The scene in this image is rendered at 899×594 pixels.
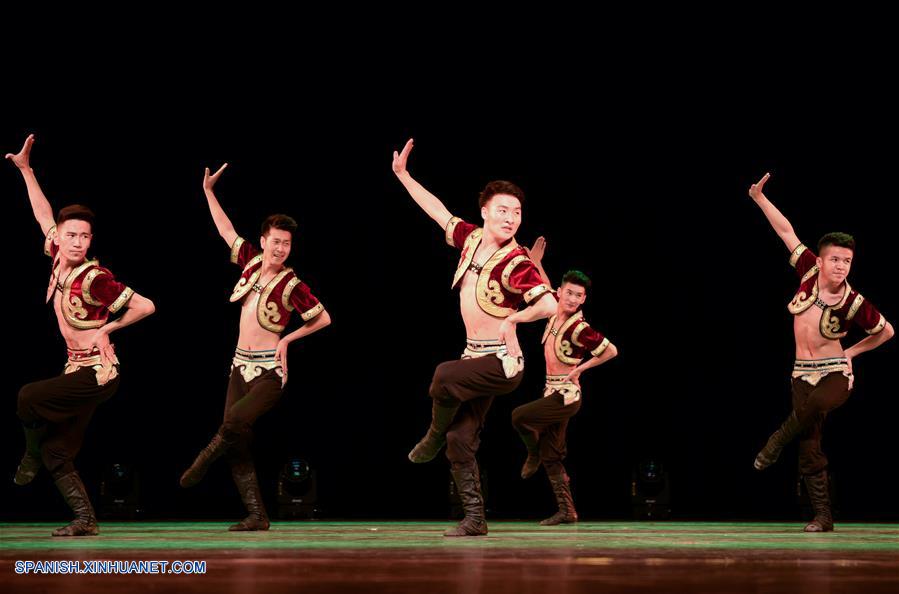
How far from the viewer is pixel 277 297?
6234mm

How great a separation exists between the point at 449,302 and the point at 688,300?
1834 millimetres

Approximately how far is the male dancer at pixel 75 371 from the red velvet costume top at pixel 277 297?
1.88 feet

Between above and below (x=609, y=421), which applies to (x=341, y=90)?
above

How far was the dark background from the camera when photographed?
8.52 m

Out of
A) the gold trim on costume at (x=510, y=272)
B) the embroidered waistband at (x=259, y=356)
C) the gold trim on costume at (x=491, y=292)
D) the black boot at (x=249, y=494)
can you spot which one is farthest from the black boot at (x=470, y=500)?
the embroidered waistband at (x=259, y=356)

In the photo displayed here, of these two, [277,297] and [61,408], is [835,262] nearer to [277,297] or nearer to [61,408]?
[277,297]

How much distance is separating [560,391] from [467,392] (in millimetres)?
1924

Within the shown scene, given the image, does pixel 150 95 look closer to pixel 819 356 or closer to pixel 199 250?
pixel 199 250

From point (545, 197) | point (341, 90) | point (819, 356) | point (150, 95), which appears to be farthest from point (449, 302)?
point (819, 356)


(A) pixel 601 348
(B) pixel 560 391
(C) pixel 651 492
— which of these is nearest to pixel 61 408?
(B) pixel 560 391

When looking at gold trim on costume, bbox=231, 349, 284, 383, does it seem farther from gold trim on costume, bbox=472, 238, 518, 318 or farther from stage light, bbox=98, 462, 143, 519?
stage light, bbox=98, 462, 143, 519

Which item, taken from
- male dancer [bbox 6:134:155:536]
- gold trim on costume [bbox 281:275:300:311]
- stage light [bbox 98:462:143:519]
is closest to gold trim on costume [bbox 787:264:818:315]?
gold trim on costume [bbox 281:275:300:311]

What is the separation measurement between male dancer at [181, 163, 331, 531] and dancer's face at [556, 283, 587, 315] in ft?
5.40

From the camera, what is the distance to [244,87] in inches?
344
